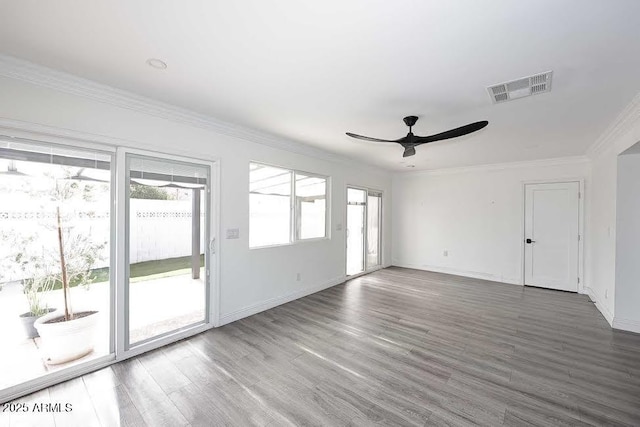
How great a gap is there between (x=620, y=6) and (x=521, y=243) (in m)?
5.11

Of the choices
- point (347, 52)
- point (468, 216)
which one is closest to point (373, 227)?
point (468, 216)

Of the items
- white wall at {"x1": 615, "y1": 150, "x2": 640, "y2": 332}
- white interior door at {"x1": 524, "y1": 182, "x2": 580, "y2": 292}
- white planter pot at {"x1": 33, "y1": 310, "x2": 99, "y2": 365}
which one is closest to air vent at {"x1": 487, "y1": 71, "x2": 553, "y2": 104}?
white wall at {"x1": 615, "y1": 150, "x2": 640, "y2": 332}

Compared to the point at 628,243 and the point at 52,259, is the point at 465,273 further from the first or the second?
the point at 52,259

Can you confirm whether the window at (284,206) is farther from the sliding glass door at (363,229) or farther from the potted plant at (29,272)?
→ the potted plant at (29,272)

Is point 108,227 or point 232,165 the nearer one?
point 108,227

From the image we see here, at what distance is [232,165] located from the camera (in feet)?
11.6

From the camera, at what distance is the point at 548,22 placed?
1550mm

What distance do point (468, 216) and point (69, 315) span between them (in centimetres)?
688

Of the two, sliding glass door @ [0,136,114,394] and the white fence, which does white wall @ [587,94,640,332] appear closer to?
the white fence

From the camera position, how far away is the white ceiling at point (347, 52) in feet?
4.92

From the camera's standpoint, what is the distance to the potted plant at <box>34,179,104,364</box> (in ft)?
7.68

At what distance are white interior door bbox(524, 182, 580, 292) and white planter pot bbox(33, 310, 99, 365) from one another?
23.1 feet

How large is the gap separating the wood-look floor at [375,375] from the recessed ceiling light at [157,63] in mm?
2592

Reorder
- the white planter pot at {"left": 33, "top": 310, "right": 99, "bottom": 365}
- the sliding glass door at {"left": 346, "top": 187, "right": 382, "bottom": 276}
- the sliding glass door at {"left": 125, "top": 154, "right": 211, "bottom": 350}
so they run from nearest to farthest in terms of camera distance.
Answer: the white planter pot at {"left": 33, "top": 310, "right": 99, "bottom": 365} < the sliding glass door at {"left": 125, "top": 154, "right": 211, "bottom": 350} < the sliding glass door at {"left": 346, "top": 187, "right": 382, "bottom": 276}
